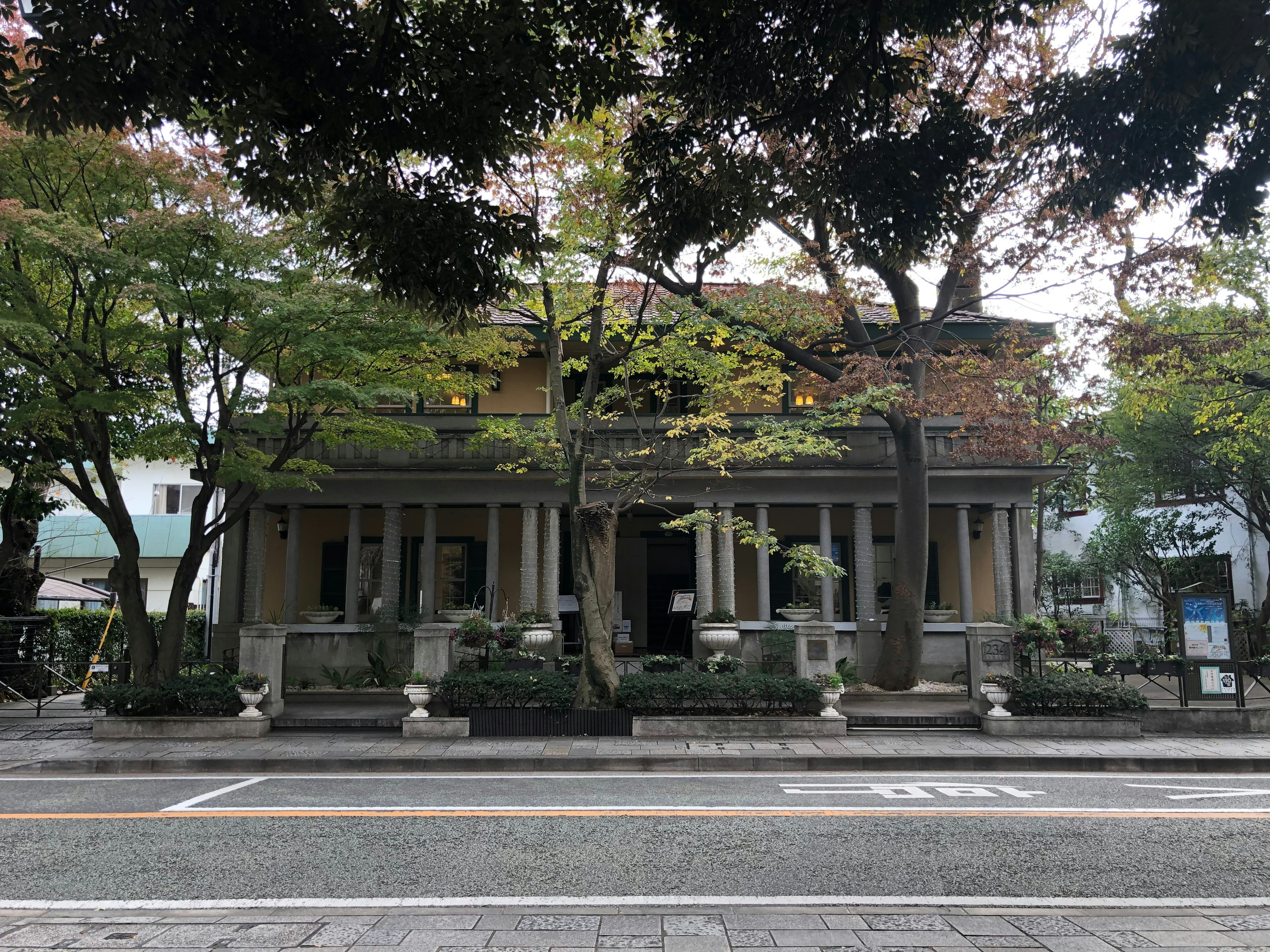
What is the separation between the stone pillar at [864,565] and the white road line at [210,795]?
1260cm

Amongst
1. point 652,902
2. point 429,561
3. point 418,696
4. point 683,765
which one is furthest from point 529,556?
point 652,902

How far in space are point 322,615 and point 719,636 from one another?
28.0 ft

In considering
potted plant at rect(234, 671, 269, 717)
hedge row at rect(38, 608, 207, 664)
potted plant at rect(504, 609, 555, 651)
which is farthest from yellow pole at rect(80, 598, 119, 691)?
potted plant at rect(504, 609, 555, 651)

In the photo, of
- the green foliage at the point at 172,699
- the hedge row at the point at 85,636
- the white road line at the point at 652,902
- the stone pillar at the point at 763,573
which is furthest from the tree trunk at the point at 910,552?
the hedge row at the point at 85,636

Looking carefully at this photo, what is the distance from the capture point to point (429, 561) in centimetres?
1998

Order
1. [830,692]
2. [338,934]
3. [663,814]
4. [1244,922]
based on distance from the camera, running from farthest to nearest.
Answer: [830,692] → [663,814] → [1244,922] → [338,934]

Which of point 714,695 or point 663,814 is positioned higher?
point 714,695

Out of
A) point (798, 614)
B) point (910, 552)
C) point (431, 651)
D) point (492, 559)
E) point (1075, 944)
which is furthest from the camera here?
point (492, 559)

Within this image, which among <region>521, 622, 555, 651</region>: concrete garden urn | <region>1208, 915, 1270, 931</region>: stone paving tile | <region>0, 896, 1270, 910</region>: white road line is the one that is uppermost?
<region>521, 622, 555, 651</region>: concrete garden urn

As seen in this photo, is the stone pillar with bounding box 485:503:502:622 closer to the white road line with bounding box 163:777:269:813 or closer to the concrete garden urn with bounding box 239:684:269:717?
the concrete garden urn with bounding box 239:684:269:717

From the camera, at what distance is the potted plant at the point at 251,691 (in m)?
14.1

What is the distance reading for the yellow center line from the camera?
27.6 feet

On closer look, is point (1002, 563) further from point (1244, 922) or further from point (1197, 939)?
point (1197, 939)

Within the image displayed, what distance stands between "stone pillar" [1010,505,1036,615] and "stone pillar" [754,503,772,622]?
5551 mm
